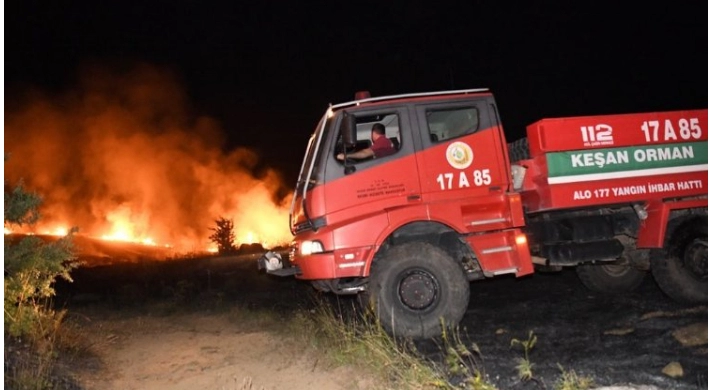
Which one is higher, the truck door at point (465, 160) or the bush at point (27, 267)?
the truck door at point (465, 160)

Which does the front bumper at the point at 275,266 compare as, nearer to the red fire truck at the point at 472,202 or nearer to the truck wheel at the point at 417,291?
the red fire truck at the point at 472,202

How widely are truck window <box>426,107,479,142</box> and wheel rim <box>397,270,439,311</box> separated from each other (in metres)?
1.61

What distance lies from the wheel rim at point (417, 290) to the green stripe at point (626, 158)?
6.31ft

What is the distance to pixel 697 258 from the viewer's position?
6.11 m

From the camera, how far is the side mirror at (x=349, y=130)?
17.5ft

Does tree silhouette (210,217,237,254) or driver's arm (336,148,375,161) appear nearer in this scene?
driver's arm (336,148,375,161)

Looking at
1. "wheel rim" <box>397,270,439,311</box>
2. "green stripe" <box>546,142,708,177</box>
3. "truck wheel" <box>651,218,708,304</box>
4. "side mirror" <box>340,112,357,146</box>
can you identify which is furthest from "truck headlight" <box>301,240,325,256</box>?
"truck wheel" <box>651,218,708,304</box>

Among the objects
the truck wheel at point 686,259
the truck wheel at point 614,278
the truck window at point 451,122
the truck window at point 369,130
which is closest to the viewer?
the truck window at point 369,130

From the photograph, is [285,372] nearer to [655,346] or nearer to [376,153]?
[376,153]

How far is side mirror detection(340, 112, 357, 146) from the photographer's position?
5.33 m

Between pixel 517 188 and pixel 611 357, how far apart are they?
2372 millimetres

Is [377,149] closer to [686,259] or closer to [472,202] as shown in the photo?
[472,202]

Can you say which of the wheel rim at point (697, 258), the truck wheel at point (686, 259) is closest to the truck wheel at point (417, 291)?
the truck wheel at point (686, 259)

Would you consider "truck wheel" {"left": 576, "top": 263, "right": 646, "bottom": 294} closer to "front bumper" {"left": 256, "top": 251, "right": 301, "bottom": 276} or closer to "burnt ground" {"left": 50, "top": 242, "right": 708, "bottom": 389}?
"burnt ground" {"left": 50, "top": 242, "right": 708, "bottom": 389}
